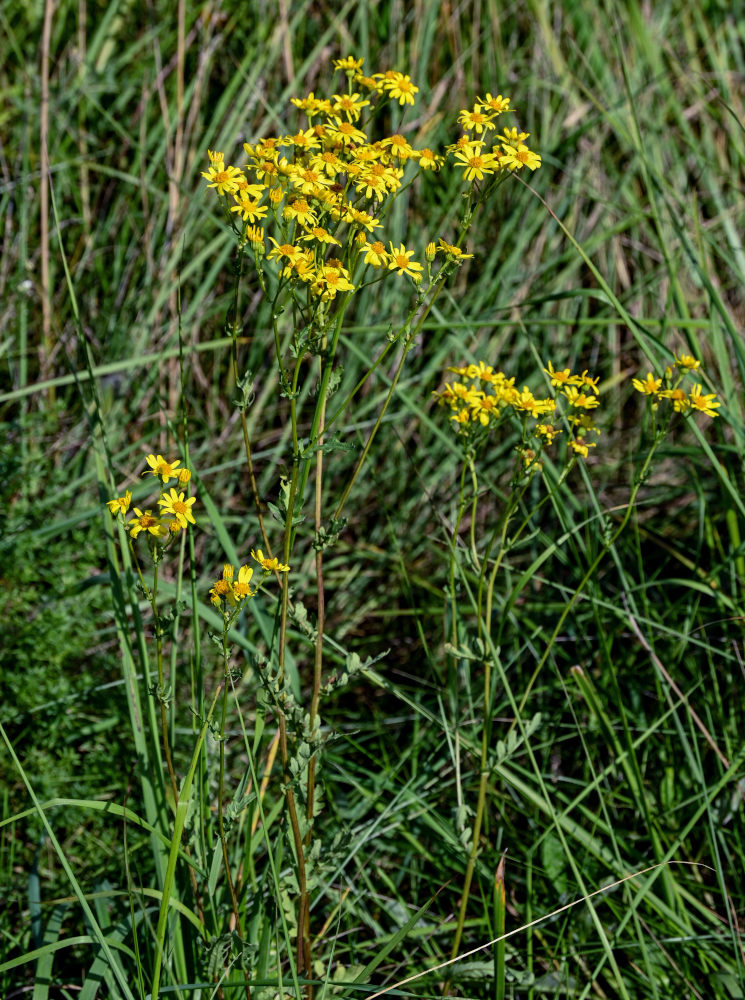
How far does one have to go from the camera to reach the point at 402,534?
2820 mm

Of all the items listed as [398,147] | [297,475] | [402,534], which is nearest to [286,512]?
[297,475]

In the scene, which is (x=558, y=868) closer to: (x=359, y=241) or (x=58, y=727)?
→ (x=58, y=727)

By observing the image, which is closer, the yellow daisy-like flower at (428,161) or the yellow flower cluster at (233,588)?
the yellow flower cluster at (233,588)

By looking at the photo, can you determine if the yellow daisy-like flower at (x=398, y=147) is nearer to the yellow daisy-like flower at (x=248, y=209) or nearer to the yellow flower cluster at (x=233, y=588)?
the yellow daisy-like flower at (x=248, y=209)

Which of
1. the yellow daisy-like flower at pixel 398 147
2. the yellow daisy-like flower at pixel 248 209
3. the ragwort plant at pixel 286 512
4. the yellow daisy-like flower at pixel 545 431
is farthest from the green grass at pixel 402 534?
the yellow daisy-like flower at pixel 398 147

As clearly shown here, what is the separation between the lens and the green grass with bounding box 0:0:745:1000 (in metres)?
1.75

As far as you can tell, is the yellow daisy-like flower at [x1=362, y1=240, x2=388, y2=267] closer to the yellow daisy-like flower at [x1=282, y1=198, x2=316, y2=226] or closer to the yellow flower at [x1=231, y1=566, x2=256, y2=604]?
the yellow daisy-like flower at [x1=282, y1=198, x2=316, y2=226]

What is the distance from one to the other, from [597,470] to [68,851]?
1917 mm

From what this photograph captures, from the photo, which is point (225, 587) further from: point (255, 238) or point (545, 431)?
point (545, 431)

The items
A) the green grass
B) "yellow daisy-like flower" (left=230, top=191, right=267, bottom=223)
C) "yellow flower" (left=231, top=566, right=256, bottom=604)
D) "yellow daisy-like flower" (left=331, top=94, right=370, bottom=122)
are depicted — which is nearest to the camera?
"yellow flower" (left=231, top=566, right=256, bottom=604)

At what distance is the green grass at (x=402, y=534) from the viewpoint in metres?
1.75

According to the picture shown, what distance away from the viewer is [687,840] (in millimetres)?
2055

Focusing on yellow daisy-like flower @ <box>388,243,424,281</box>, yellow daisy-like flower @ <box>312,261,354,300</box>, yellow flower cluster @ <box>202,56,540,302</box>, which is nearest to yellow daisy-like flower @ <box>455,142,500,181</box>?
yellow flower cluster @ <box>202,56,540,302</box>

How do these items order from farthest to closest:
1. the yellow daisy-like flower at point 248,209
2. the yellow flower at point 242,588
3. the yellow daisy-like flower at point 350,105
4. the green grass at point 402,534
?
the green grass at point 402,534
the yellow daisy-like flower at point 350,105
the yellow daisy-like flower at point 248,209
the yellow flower at point 242,588
